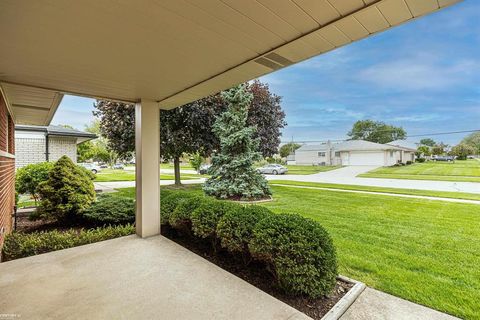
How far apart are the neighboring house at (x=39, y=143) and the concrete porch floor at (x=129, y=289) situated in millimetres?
7894

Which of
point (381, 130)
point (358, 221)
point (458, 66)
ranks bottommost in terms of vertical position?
point (358, 221)

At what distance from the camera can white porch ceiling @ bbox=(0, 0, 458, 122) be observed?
156 cm

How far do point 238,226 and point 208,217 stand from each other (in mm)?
616

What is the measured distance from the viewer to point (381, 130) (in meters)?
50.1

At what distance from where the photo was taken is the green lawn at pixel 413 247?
8.63 feet

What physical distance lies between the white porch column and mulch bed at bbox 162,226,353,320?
0.44m

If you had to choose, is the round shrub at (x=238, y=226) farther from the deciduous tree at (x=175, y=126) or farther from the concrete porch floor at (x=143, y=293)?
the deciduous tree at (x=175, y=126)

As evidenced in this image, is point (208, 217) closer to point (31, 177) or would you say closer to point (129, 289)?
point (129, 289)

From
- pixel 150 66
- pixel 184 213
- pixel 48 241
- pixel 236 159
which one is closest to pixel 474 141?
pixel 236 159

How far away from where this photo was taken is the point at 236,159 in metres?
9.41

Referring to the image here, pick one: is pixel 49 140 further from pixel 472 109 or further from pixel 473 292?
pixel 472 109

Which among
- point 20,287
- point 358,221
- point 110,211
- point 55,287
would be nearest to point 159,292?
point 55,287

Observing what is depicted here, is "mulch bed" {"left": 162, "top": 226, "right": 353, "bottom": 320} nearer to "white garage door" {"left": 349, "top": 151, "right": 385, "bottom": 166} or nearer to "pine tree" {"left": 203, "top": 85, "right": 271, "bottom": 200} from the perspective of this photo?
"pine tree" {"left": 203, "top": 85, "right": 271, "bottom": 200}

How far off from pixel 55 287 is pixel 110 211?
2.53 m
